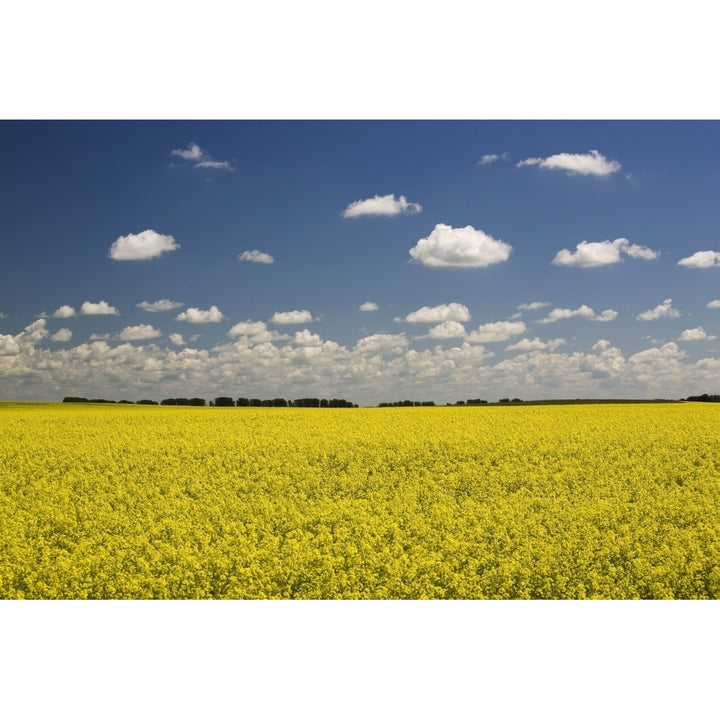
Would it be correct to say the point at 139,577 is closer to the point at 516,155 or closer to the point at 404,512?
the point at 404,512

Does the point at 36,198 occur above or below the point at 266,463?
above

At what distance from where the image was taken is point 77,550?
22.1ft

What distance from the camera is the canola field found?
6.38 metres

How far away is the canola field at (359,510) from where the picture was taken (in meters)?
6.38

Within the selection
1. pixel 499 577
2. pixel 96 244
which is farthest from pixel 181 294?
pixel 499 577

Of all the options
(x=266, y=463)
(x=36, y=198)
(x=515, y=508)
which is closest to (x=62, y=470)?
(x=266, y=463)

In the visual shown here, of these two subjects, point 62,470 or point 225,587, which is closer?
point 225,587

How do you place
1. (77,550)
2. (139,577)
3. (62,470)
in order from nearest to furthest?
(139,577) < (77,550) < (62,470)

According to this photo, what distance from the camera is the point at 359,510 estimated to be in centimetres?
787

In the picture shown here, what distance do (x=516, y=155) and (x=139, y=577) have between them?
255 inches

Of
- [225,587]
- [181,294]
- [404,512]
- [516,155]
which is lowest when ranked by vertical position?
[225,587]

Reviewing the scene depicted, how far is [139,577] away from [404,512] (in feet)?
9.66

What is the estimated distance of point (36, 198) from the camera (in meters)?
8.90

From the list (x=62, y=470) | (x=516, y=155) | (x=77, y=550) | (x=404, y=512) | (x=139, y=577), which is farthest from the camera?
(x=62, y=470)
